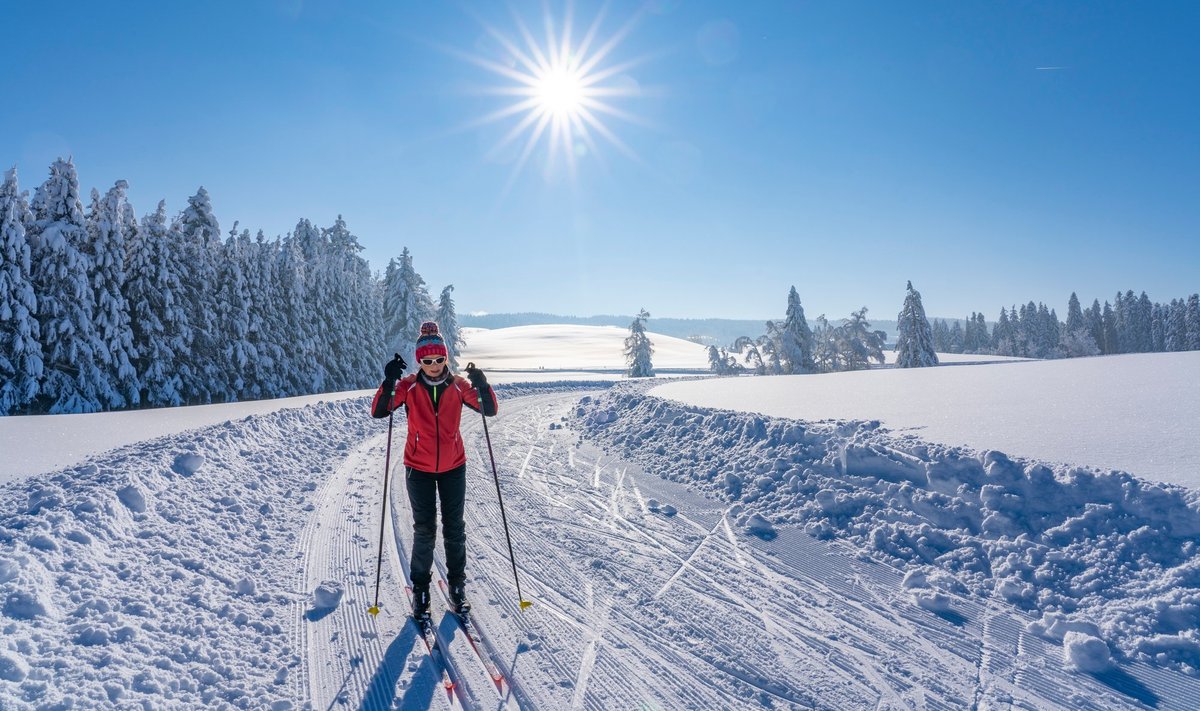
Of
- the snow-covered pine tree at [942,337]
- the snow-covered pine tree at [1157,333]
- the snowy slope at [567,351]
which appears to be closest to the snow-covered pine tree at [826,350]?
the snowy slope at [567,351]

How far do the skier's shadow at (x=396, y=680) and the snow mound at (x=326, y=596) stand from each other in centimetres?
105

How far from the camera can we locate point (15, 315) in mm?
20922

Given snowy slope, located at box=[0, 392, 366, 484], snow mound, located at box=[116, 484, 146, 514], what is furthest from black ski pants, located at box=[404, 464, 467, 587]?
snowy slope, located at box=[0, 392, 366, 484]

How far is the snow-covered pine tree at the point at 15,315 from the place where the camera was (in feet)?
68.4

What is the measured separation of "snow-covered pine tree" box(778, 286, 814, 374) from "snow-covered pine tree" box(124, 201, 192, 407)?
4474 cm

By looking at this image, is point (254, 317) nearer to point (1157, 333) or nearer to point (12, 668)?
point (12, 668)

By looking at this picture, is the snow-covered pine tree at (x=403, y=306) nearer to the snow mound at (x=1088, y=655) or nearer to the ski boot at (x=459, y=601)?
the ski boot at (x=459, y=601)

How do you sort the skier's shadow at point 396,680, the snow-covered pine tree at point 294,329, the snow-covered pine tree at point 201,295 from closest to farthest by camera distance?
the skier's shadow at point 396,680 → the snow-covered pine tree at point 201,295 → the snow-covered pine tree at point 294,329

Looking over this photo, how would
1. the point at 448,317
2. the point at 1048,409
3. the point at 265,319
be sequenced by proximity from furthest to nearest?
the point at 448,317, the point at 265,319, the point at 1048,409

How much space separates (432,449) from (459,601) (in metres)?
1.47

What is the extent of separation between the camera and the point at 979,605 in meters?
4.86

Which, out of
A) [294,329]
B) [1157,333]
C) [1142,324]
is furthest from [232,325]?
[1157,333]

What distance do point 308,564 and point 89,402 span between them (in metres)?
24.9

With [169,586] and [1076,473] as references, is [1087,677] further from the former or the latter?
[169,586]
